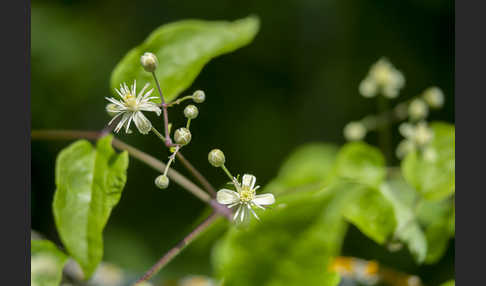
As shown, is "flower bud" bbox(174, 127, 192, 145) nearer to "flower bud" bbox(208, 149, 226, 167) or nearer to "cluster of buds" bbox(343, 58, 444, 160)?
"flower bud" bbox(208, 149, 226, 167)

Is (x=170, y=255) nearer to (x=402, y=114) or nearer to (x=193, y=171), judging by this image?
(x=193, y=171)

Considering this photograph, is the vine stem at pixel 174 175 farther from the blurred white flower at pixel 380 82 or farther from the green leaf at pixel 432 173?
the blurred white flower at pixel 380 82

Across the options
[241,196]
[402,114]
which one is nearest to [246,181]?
[241,196]

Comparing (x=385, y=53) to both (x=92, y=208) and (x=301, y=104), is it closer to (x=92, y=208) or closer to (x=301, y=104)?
(x=301, y=104)

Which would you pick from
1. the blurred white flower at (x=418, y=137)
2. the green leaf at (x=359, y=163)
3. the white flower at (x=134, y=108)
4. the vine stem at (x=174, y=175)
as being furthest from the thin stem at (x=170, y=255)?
the blurred white flower at (x=418, y=137)

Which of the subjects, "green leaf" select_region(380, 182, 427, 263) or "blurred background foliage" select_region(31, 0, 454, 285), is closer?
"green leaf" select_region(380, 182, 427, 263)

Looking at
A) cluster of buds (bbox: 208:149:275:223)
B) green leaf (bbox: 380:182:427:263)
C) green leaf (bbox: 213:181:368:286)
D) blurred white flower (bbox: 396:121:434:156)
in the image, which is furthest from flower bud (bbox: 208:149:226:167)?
blurred white flower (bbox: 396:121:434:156)

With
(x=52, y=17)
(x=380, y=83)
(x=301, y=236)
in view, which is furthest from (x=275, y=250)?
(x=52, y=17)
